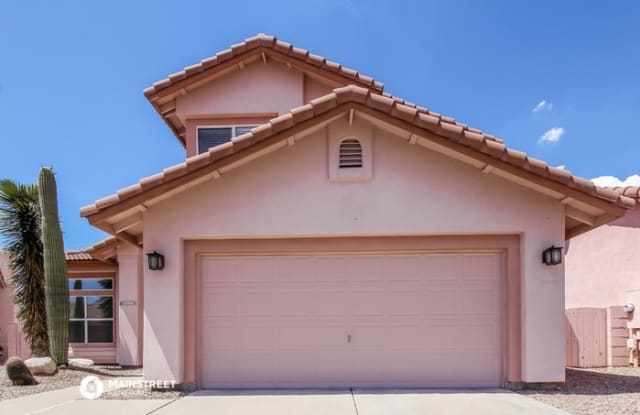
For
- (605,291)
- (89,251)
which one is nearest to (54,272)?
(89,251)

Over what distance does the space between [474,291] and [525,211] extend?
5.39 ft

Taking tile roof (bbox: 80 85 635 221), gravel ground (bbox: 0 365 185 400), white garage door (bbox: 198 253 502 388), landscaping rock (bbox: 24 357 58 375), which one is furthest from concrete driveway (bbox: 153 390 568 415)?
landscaping rock (bbox: 24 357 58 375)

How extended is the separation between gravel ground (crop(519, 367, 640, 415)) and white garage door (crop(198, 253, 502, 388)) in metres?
1.01

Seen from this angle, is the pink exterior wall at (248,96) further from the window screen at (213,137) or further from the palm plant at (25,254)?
the palm plant at (25,254)

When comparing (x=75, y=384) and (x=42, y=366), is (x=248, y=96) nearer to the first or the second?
(x=75, y=384)

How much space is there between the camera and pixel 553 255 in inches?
257

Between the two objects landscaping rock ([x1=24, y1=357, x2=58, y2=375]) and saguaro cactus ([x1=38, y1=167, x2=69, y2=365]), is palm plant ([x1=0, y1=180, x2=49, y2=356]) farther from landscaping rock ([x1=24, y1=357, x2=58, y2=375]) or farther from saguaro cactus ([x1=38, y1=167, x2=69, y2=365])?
landscaping rock ([x1=24, y1=357, x2=58, y2=375])

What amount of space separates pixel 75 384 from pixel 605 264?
44.2 feet

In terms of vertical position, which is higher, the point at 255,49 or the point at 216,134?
the point at 255,49

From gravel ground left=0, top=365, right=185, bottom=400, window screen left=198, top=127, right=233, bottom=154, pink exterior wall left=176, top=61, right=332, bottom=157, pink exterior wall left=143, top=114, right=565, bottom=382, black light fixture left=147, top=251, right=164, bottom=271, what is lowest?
gravel ground left=0, top=365, right=185, bottom=400

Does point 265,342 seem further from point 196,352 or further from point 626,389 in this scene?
point 626,389

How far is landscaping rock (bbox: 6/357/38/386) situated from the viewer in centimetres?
759

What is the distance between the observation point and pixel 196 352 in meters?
6.89

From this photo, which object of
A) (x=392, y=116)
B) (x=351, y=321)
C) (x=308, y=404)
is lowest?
(x=308, y=404)
